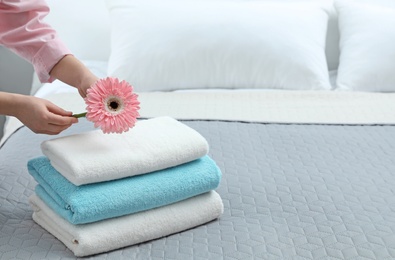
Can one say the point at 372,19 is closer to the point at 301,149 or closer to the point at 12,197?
the point at 301,149

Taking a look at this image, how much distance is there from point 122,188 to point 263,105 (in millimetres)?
1023

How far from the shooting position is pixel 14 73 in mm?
2898

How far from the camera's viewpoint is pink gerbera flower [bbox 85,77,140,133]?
134 cm

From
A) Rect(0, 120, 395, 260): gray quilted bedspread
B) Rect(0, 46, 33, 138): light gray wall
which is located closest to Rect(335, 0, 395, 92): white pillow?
Rect(0, 120, 395, 260): gray quilted bedspread

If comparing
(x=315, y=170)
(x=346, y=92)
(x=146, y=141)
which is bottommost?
(x=346, y=92)

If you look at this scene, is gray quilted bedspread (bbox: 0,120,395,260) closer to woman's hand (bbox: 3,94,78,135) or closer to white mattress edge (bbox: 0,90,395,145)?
white mattress edge (bbox: 0,90,395,145)

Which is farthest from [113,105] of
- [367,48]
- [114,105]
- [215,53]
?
[367,48]

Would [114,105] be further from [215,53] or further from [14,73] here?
[14,73]

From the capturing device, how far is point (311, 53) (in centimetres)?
261

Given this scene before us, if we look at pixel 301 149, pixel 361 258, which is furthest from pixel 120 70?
pixel 361 258

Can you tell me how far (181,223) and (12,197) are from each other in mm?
400

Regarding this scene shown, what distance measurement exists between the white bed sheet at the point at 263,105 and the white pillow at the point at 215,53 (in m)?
0.08

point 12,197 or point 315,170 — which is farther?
point 315,170

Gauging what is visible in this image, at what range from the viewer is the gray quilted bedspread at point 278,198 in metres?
1.30
